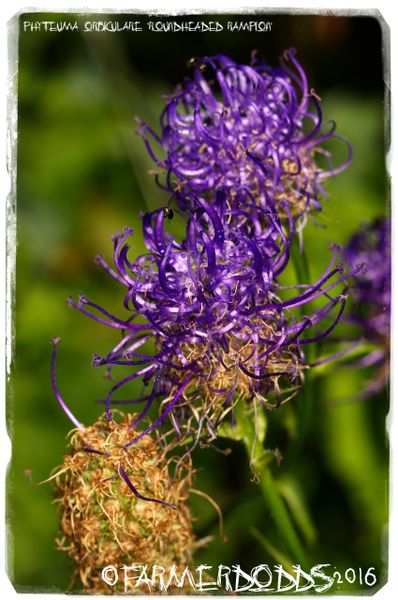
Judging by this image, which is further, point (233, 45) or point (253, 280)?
point (233, 45)

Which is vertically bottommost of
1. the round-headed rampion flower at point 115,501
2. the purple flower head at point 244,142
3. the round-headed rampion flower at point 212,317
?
the round-headed rampion flower at point 115,501

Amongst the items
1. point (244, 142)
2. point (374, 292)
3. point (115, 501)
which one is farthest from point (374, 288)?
point (115, 501)

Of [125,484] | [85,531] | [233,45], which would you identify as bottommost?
[85,531]

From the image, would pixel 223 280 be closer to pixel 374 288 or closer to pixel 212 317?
pixel 212 317

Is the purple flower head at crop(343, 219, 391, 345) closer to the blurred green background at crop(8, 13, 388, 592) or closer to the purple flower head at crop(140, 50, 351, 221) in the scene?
the blurred green background at crop(8, 13, 388, 592)

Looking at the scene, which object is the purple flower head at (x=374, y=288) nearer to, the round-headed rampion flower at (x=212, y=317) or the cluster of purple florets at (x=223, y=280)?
the cluster of purple florets at (x=223, y=280)

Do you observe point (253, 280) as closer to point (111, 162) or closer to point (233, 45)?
point (233, 45)

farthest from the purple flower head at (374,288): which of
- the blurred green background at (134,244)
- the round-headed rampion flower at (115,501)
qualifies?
the round-headed rampion flower at (115,501)

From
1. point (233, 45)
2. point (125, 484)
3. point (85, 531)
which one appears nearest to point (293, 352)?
point (125, 484)
